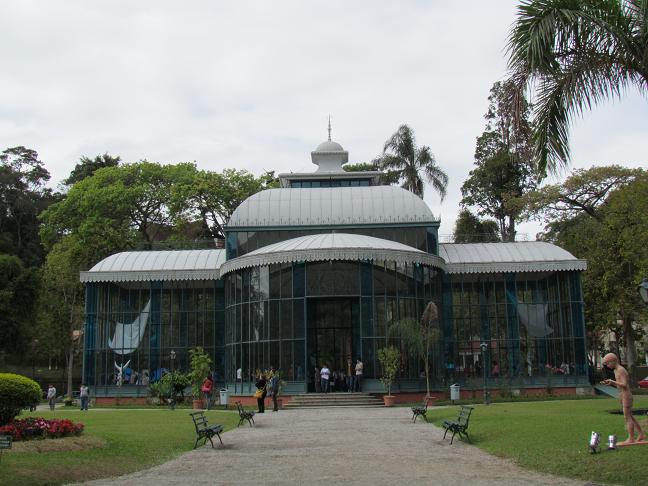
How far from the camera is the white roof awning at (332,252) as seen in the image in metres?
29.8

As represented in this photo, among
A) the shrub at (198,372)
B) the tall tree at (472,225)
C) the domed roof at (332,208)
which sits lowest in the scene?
the shrub at (198,372)

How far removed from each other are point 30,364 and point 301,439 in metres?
51.3

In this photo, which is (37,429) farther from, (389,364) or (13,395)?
(389,364)

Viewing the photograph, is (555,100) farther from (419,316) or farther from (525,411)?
(419,316)

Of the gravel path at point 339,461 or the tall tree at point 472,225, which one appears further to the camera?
the tall tree at point 472,225

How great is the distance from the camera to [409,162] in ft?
175

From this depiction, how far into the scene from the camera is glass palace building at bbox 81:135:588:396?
30.1 metres

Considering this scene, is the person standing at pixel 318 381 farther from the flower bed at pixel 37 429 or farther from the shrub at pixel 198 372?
the flower bed at pixel 37 429

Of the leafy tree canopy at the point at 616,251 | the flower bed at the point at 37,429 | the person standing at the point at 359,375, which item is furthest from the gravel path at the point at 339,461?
A: the leafy tree canopy at the point at 616,251

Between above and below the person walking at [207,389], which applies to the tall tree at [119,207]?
above

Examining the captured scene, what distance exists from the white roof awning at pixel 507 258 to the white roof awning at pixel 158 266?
11.7 m

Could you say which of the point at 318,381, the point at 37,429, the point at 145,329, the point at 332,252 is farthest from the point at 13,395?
the point at 145,329

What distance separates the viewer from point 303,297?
29.9 m

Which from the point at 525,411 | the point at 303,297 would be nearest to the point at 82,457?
the point at 525,411
